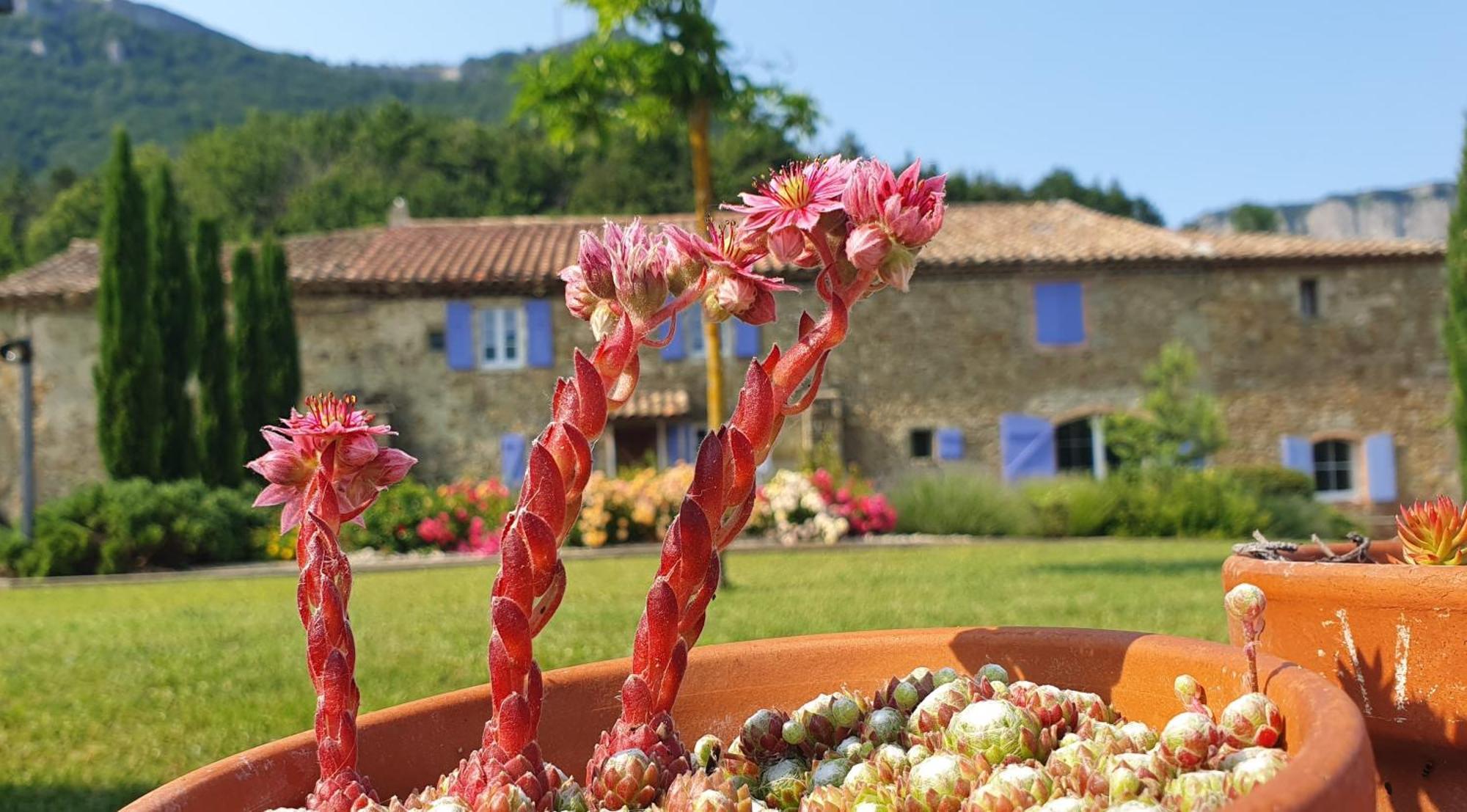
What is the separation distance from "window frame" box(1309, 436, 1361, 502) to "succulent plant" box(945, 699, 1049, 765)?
2011 cm

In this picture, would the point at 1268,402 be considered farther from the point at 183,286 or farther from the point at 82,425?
the point at 82,425

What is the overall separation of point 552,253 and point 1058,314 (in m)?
8.72

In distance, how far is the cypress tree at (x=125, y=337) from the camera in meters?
15.1

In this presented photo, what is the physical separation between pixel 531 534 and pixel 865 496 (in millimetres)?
12811

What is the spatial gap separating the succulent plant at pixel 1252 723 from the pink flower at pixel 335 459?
78 centimetres

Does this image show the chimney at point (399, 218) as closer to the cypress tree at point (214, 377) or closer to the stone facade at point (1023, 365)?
the stone facade at point (1023, 365)

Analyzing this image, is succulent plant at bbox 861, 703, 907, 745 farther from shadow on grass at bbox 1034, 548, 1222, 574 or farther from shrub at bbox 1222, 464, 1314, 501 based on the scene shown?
shrub at bbox 1222, 464, 1314, 501

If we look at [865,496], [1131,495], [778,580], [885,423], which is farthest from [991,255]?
[778,580]

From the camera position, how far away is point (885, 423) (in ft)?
60.7

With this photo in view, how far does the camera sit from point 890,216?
98cm

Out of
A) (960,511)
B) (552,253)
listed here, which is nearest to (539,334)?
(552,253)

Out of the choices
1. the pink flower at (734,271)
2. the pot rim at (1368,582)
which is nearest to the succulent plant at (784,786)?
the pink flower at (734,271)

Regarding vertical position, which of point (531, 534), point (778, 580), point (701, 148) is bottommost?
point (778, 580)

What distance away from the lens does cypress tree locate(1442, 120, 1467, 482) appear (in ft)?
42.5
